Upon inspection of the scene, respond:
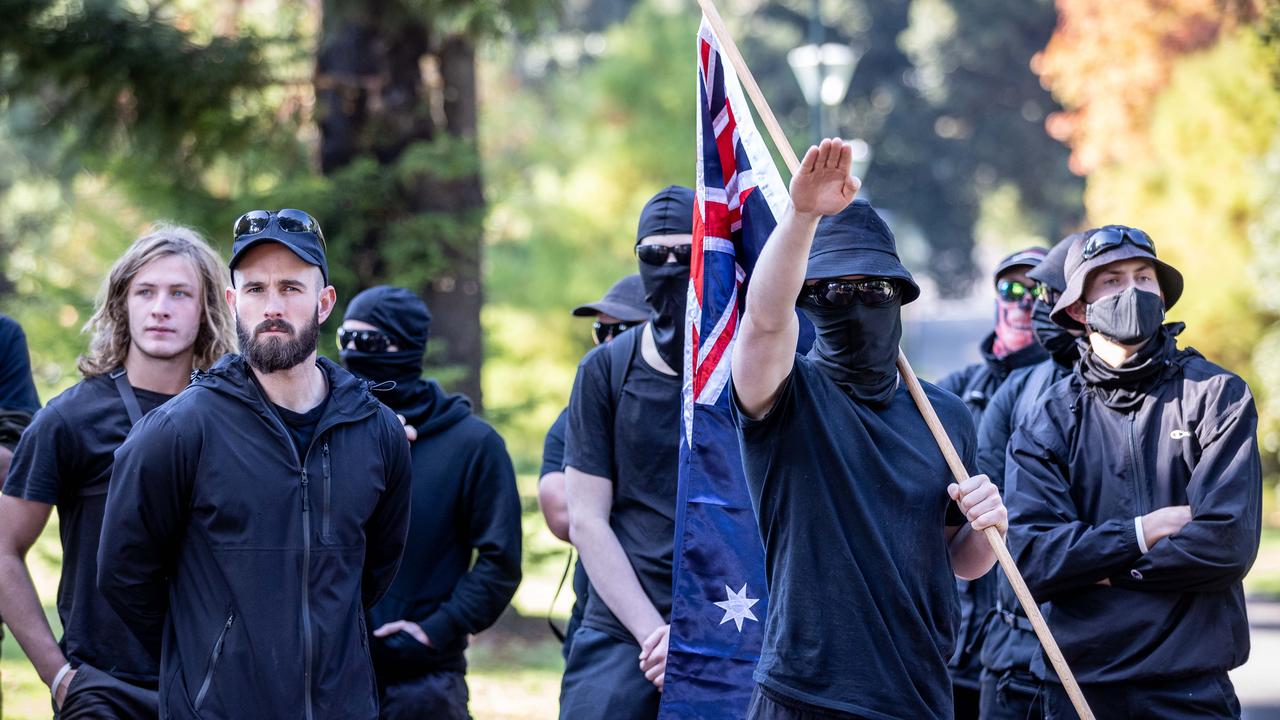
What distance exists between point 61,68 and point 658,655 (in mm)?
6638

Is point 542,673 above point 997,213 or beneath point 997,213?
beneath

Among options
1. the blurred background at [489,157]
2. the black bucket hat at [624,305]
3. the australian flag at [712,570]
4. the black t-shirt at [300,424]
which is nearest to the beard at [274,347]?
the black t-shirt at [300,424]

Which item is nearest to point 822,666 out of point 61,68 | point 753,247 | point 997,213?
point 753,247

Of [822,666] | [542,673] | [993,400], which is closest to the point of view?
[822,666]

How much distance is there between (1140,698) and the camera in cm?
500

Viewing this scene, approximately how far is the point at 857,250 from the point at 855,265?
6 centimetres

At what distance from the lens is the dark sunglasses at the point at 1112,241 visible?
535 centimetres

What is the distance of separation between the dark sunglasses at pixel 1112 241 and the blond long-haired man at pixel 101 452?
3.24m

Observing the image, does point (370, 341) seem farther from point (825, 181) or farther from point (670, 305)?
point (825, 181)

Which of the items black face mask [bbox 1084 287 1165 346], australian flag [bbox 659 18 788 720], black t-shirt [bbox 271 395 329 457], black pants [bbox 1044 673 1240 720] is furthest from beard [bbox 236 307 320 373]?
black pants [bbox 1044 673 1240 720]

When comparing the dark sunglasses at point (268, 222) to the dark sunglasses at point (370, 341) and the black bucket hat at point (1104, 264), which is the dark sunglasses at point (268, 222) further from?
the black bucket hat at point (1104, 264)

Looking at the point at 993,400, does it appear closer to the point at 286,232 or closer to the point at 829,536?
the point at 829,536

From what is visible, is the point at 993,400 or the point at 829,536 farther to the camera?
the point at 993,400

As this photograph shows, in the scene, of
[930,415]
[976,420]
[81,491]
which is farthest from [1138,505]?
[81,491]
